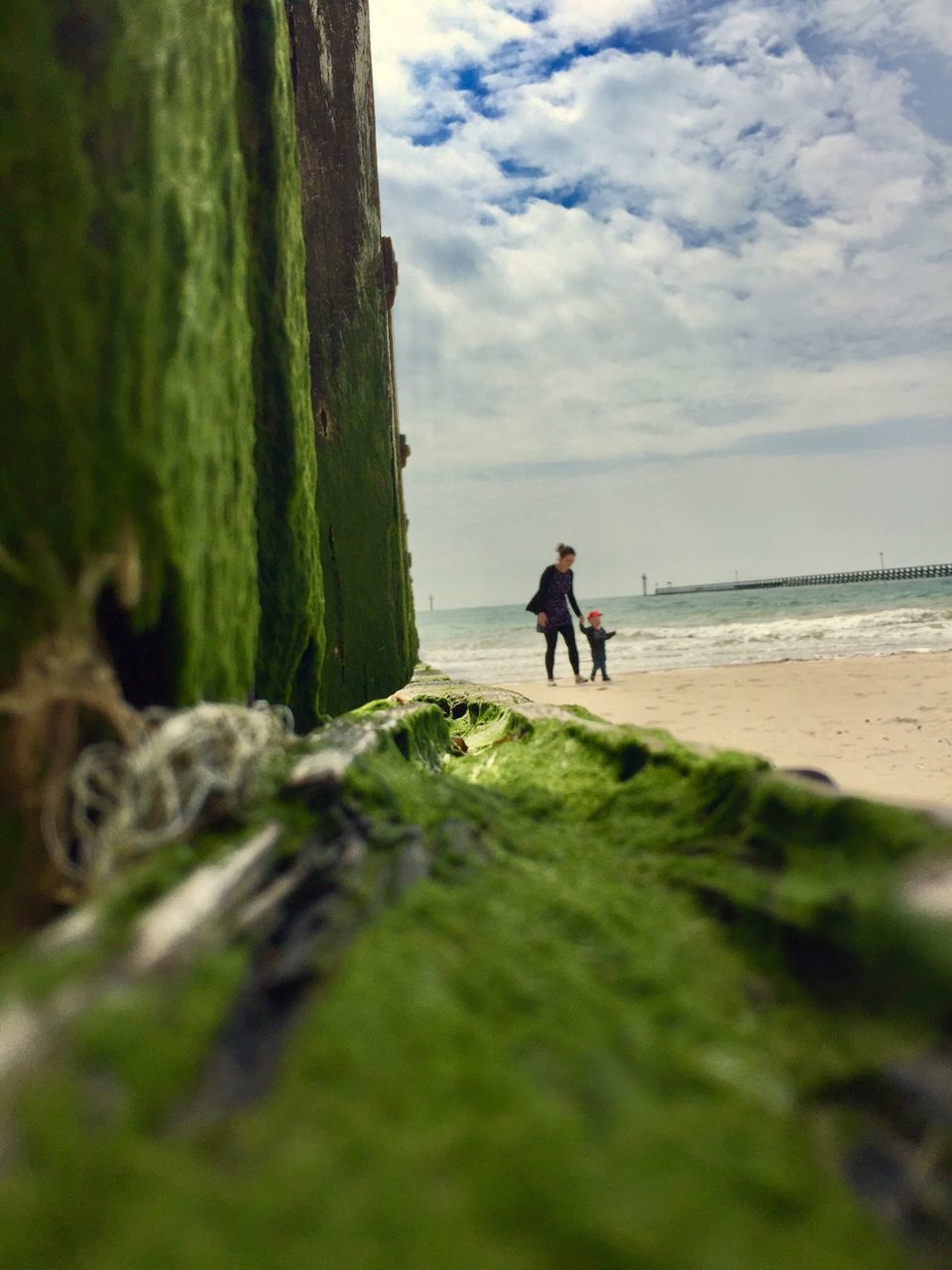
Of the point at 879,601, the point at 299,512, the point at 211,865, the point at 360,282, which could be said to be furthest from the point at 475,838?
the point at 879,601

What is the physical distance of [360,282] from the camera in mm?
4266

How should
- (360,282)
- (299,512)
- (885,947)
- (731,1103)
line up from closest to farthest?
(731,1103)
(885,947)
(299,512)
(360,282)

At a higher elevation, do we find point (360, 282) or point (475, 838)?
point (360, 282)

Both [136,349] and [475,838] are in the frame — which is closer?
[136,349]

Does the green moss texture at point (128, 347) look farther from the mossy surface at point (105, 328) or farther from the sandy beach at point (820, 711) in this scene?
the sandy beach at point (820, 711)

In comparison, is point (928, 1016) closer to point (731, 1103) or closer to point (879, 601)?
point (731, 1103)

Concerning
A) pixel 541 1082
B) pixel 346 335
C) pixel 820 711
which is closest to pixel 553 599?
pixel 820 711

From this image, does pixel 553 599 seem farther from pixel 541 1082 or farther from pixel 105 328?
pixel 541 1082

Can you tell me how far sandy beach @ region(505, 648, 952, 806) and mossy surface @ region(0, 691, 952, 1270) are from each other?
138 centimetres

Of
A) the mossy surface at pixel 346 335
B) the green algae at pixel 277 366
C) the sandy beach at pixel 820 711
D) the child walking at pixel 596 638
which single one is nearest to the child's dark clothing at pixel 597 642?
the child walking at pixel 596 638

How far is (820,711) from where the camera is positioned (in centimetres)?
772

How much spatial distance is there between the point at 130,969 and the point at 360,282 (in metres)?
4.09

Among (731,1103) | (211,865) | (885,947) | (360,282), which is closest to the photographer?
(731,1103)

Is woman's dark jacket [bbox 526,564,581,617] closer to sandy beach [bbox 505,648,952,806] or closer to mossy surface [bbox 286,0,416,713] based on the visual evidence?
sandy beach [bbox 505,648,952,806]
